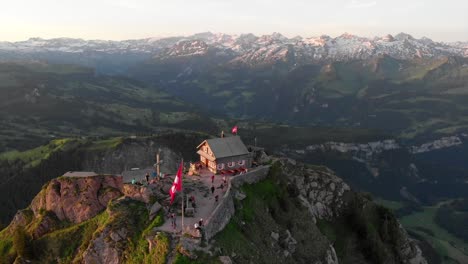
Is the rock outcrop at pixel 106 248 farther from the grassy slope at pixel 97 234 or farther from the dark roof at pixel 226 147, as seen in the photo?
the dark roof at pixel 226 147

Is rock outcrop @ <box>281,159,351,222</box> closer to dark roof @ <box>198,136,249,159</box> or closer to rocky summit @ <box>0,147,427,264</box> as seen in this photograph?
rocky summit @ <box>0,147,427,264</box>

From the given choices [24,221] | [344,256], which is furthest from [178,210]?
[344,256]

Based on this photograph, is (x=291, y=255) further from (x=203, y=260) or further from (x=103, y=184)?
(x=103, y=184)

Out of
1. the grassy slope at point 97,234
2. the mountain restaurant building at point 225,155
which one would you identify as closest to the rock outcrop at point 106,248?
the grassy slope at point 97,234

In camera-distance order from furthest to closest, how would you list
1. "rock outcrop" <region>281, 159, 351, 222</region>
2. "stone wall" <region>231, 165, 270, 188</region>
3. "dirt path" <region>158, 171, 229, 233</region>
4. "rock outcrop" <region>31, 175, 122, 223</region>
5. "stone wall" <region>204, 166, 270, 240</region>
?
"rock outcrop" <region>281, 159, 351, 222</region>, "stone wall" <region>231, 165, 270, 188</region>, "rock outcrop" <region>31, 175, 122, 223</region>, "dirt path" <region>158, 171, 229, 233</region>, "stone wall" <region>204, 166, 270, 240</region>

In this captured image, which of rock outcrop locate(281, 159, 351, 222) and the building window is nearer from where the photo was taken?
the building window

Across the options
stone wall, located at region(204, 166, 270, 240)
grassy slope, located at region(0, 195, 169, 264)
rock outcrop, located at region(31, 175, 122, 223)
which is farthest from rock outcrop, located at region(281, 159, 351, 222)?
grassy slope, located at region(0, 195, 169, 264)
